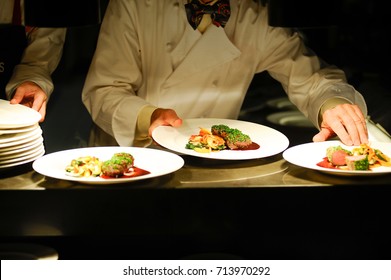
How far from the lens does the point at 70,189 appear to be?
1.85m

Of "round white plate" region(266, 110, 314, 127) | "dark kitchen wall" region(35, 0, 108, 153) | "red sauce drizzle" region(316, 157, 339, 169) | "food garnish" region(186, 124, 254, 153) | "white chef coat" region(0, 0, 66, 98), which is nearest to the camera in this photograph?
"red sauce drizzle" region(316, 157, 339, 169)

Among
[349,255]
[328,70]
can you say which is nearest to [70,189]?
[349,255]

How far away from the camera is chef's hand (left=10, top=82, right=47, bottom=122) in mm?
2400

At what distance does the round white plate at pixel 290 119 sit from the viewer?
11.5 ft

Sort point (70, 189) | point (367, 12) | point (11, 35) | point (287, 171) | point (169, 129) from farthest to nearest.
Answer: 1. point (367, 12)
2. point (11, 35)
3. point (169, 129)
4. point (287, 171)
5. point (70, 189)

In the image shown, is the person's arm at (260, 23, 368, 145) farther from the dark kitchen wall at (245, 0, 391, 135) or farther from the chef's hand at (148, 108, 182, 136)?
the chef's hand at (148, 108, 182, 136)

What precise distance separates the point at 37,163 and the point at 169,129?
0.53 metres

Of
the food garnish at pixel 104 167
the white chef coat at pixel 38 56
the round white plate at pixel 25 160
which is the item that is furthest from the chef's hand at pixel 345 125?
the white chef coat at pixel 38 56

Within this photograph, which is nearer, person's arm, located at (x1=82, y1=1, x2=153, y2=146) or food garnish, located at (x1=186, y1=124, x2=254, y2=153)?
food garnish, located at (x1=186, y1=124, x2=254, y2=153)

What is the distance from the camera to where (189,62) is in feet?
9.46

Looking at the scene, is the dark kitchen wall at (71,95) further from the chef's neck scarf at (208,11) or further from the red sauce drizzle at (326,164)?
the red sauce drizzle at (326,164)

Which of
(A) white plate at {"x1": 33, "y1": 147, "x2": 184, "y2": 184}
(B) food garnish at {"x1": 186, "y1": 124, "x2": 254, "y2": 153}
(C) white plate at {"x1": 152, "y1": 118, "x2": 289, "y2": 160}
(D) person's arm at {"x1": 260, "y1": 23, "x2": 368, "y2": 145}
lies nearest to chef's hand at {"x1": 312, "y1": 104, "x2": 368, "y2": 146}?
(D) person's arm at {"x1": 260, "y1": 23, "x2": 368, "y2": 145}

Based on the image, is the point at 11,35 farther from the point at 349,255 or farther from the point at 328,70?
the point at 349,255

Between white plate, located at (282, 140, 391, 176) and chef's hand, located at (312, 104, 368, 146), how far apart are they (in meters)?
0.04
